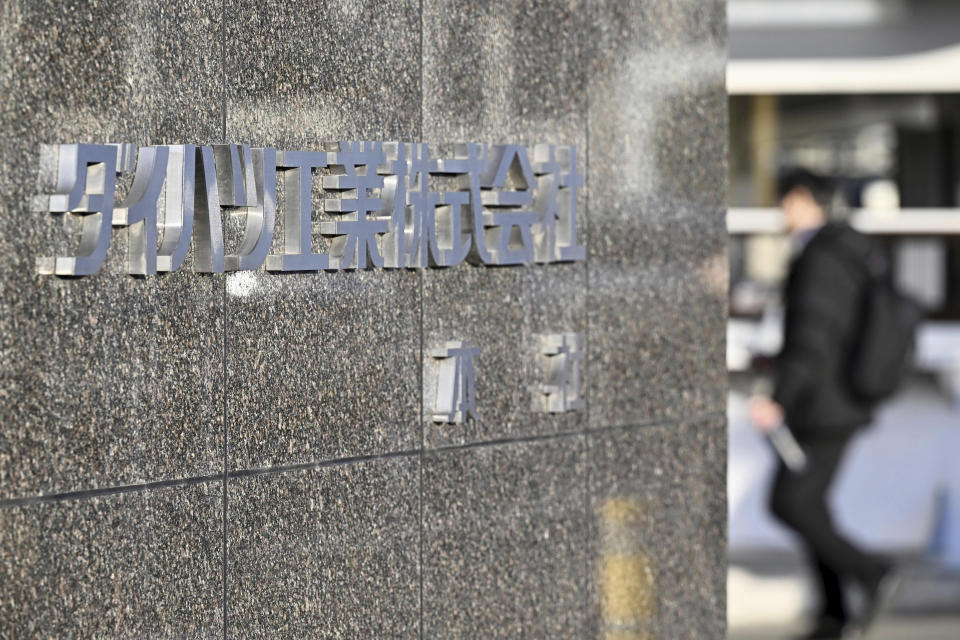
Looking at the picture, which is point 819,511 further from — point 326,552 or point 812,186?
point 326,552

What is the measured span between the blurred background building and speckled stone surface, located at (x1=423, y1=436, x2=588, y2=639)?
548 cm

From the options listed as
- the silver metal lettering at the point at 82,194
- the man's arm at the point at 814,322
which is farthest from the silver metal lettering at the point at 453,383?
the man's arm at the point at 814,322

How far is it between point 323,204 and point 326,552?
0.75m

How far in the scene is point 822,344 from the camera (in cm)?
736

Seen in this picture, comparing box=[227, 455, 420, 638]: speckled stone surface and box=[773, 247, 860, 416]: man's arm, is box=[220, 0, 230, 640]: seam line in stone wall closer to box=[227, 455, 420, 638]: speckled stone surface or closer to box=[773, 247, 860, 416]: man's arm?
box=[227, 455, 420, 638]: speckled stone surface

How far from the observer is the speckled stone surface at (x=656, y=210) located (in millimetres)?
4531

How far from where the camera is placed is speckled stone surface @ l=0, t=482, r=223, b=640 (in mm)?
2941

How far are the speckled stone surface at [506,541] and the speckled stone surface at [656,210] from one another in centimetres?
26

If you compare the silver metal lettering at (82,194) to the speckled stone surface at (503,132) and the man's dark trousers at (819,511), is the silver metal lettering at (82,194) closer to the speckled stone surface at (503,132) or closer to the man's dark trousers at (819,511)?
the speckled stone surface at (503,132)

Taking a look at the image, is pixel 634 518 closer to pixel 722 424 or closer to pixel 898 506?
pixel 722 424

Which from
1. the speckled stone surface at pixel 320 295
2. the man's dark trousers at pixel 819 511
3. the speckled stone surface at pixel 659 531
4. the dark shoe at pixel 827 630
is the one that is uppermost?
the speckled stone surface at pixel 320 295

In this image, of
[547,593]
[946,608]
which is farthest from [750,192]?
[547,593]

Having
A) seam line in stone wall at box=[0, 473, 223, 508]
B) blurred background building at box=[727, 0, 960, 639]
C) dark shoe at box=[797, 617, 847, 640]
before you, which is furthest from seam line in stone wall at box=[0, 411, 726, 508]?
blurred background building at box=[727, 0, 960, 639]

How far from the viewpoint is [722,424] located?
201 inches
